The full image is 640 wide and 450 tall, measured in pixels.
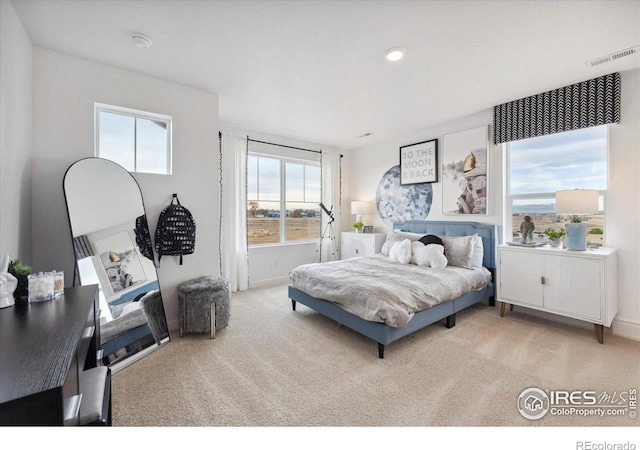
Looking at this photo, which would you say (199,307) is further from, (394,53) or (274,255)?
(394,53)

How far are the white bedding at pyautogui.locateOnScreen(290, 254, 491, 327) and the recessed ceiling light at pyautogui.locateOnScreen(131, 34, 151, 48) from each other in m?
2.50

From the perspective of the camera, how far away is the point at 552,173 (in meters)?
3.09

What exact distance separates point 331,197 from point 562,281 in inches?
142

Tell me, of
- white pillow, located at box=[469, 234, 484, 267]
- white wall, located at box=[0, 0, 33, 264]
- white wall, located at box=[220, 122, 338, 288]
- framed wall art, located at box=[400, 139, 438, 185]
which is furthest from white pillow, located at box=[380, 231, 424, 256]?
white wall, located at box=[0, 0, 33, 264]

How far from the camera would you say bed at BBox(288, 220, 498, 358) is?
2285 mm

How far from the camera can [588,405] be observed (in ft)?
5.67

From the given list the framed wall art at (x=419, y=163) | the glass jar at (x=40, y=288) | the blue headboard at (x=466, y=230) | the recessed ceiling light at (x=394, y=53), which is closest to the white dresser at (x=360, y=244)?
the blue headboard at (x=466, y=230)

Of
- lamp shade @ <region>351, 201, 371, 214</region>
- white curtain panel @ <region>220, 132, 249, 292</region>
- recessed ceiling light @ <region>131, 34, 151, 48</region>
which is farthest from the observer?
lamp shade @ <region>351, 201, 371, 214</region>

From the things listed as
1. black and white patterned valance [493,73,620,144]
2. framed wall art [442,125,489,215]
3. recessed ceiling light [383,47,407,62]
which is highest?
recessed ceiling light [383,47,407,62]

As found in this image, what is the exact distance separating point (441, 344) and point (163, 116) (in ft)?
11.4

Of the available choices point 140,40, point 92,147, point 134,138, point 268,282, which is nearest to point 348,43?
point 140,40

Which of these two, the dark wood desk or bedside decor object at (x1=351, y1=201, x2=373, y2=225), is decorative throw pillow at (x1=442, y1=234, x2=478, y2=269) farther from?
the dark wood desk

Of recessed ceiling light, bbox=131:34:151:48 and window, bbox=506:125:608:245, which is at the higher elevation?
recessed ceiling light, bbox=131:34:151:48
